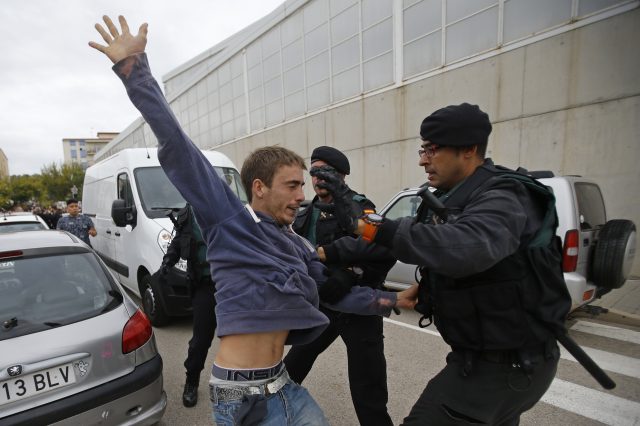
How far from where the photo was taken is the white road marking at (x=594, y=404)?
272cm

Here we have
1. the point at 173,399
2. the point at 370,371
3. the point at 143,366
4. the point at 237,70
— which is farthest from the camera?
the point at 237,70

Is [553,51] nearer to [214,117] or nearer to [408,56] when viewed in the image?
[408,56]

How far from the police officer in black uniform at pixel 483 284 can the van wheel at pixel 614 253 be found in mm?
2874

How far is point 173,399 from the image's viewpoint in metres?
3.18

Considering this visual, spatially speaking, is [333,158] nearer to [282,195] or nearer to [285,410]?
[282,195]

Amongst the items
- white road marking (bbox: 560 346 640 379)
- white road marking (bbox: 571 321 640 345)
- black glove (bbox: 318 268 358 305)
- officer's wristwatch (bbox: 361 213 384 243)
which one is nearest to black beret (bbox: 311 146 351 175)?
black glove (bbox: 318 268 358 305)

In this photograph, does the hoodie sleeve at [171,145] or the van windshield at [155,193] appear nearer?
the hoodie sleeve at [171,145]

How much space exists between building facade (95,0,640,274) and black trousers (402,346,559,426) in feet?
23.3

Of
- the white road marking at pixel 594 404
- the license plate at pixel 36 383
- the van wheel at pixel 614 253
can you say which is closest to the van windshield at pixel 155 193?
the license plate at pixel 36 383

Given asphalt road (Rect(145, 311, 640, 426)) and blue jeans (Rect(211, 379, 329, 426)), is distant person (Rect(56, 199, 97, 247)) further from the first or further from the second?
blue jeans (Rect(211, 379, 329, 426))

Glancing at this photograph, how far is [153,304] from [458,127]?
4645 millimetres

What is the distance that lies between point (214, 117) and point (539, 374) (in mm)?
21705

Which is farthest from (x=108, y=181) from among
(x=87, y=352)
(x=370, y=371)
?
(x=370, y=371)

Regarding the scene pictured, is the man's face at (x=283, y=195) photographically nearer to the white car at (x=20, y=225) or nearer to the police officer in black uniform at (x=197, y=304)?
the police officer in black uniform at (x=197, y=304)
